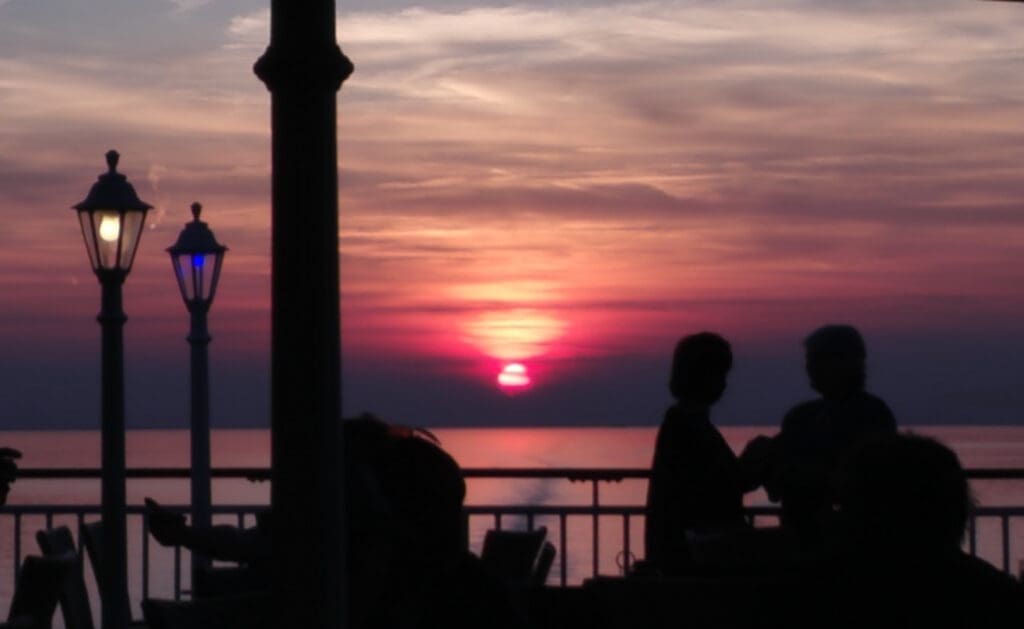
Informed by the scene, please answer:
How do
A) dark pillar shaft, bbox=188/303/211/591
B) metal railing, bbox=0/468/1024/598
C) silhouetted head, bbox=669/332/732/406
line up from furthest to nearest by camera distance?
dark pillar shaft, bbox=188/303/211/591 < metal railing, bbox=0/468/1024/598 < silhouetted head, bbox=669/332/732/406

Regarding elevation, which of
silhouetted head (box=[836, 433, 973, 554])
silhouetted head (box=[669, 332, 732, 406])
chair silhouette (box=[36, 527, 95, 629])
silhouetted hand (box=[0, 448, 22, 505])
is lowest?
chair silhouette (box=[36, 527, 95, 629])

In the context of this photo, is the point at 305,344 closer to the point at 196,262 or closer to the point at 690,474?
the point at 690,474

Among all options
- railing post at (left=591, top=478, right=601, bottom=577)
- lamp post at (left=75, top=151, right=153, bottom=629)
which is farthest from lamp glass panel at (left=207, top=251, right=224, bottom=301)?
railing post at (left=591, top=478, right=601, bottom=577)

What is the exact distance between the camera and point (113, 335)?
862 centimetres

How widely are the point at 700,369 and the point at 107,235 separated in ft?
14.1

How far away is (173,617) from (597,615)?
3.41ft

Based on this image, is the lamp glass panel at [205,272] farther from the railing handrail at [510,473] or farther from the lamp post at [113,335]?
the lamp post at [113,335]

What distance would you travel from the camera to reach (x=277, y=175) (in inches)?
177

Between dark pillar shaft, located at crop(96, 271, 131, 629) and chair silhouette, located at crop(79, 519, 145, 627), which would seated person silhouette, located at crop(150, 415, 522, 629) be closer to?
chair silhouette, located at crop(79, 519, 145, 627)

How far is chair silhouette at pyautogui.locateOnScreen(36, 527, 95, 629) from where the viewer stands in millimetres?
6633

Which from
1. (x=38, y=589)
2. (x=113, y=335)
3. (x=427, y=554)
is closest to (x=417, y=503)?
(x=427, y=554)

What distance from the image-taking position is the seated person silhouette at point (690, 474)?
5238 mm

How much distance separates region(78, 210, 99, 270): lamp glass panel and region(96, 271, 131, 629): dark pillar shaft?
0.32 feet

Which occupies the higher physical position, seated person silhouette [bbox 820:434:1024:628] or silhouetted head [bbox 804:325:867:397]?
silhouetted head [bbox 804:325:867:397]
